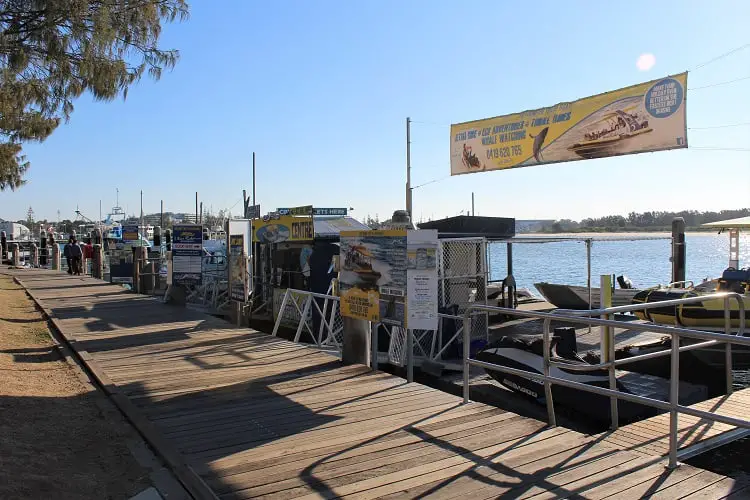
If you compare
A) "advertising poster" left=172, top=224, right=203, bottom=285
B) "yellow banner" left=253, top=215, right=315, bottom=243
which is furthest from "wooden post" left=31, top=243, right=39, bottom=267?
"yellow banner" left=253, top=215, right=315, bottom=243

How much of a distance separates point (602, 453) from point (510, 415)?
117 cm

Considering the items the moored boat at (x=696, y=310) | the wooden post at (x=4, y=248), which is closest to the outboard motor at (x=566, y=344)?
the moored boat at (x=696, y=310)

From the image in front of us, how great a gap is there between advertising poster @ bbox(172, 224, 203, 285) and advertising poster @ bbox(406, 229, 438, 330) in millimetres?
9496

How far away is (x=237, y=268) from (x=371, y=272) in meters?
6.14

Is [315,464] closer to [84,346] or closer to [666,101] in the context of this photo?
[84,346]

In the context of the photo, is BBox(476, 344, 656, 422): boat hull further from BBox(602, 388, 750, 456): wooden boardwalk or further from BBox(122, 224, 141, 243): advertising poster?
BBox(122, 224, 141, 243): advertising poster

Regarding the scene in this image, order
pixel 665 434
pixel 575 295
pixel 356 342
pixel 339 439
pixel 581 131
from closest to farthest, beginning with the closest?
pixel 339 439 → pixel 665 434 → pixel 356 342 → pixel 581 131 → pixel 575 295

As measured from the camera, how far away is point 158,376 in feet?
24.0

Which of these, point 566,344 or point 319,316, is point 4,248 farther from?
point 566,344

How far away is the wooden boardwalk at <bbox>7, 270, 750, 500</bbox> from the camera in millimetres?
4094

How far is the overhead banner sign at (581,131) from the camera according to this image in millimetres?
12039

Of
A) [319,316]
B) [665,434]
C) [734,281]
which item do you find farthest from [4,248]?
[665,434]

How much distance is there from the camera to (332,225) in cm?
1580

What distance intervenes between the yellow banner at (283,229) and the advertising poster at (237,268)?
1.47m
